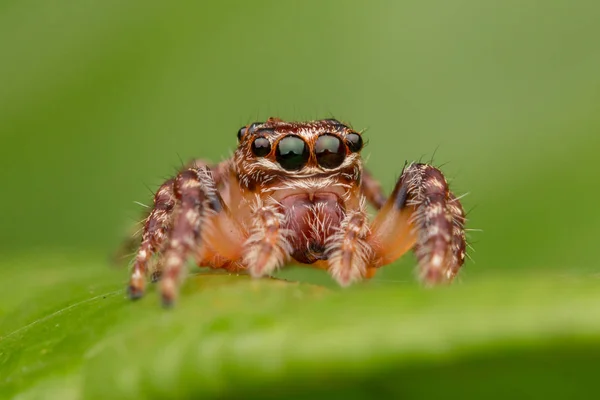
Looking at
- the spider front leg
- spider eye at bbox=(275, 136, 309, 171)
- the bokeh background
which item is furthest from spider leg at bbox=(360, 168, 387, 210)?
the spider front leg

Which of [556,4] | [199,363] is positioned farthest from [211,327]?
[556,4]

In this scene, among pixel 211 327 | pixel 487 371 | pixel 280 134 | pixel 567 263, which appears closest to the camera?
pixel 487 371

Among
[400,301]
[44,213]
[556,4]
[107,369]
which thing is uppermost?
[556,4]

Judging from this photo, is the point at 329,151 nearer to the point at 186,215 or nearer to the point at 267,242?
the point at 267,242

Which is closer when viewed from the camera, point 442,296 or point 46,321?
point 442,296

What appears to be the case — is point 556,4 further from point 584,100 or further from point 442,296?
point 442,296

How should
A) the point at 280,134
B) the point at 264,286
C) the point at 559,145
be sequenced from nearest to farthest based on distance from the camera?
the point at 264,286 < the point at 280,134 < the point at 559,145
